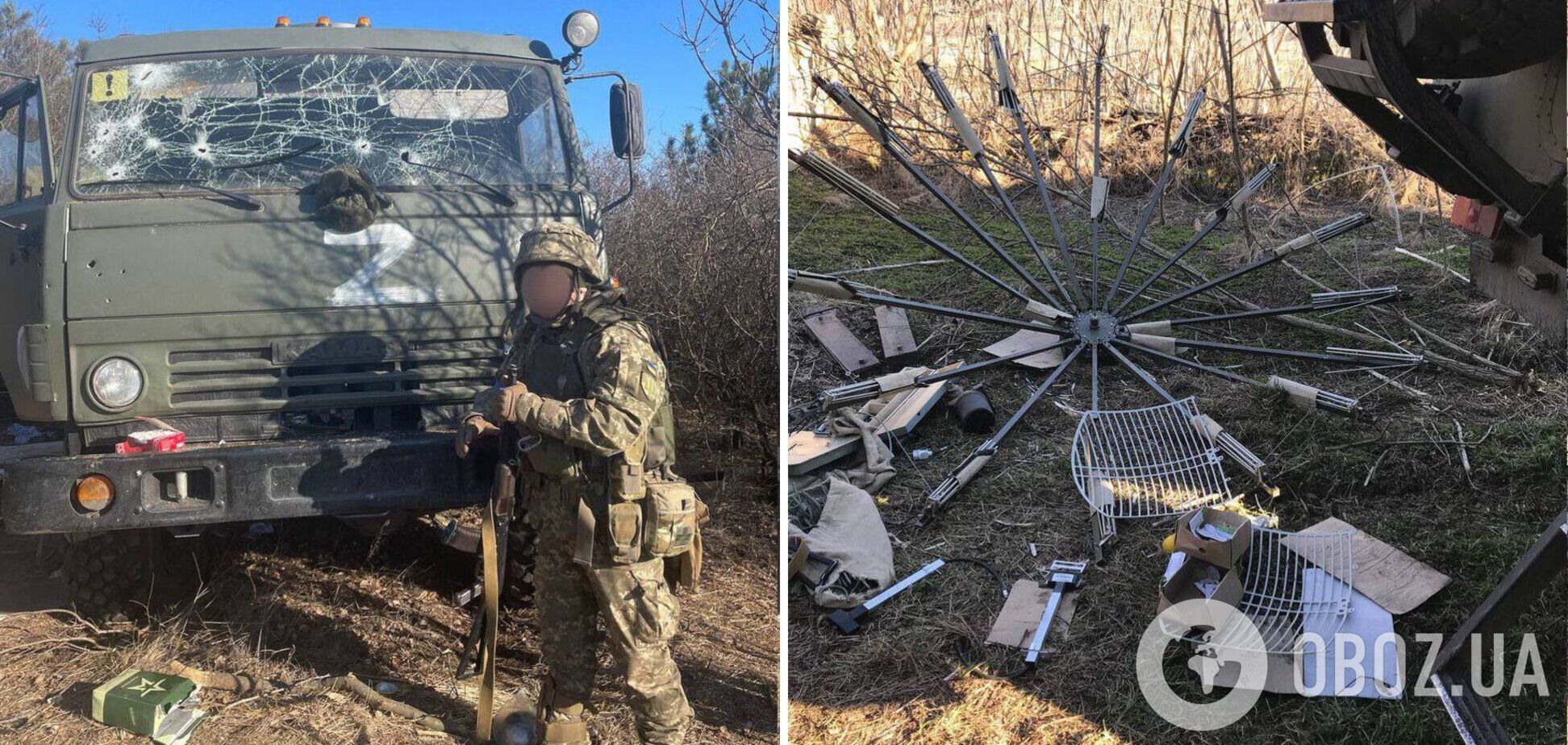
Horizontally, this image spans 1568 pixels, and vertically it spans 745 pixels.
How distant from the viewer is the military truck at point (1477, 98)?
3629mm

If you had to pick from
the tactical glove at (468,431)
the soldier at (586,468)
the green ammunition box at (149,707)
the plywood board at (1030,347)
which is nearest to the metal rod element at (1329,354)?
the plywood board at (1030,347)

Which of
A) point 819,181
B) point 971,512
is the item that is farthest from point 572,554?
point 819,181

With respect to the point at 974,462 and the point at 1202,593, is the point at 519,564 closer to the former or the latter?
the point at 974,462

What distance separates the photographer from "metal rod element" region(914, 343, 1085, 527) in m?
4.64

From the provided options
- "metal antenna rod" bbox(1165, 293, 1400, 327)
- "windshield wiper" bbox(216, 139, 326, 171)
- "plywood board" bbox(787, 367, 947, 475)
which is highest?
"windshield wiper" bbox(216, 139, 326, 171)

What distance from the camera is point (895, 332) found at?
20.7 ft

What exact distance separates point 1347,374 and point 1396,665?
2498 millimetres

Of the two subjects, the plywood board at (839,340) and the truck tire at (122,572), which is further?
the plywood board at (839,340)

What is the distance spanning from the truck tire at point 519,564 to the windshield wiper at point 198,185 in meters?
1.35

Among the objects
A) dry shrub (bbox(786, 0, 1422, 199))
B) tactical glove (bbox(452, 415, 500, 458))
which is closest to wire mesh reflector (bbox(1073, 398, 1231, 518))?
tactical glove (bbox(452, 415, 500, 458))

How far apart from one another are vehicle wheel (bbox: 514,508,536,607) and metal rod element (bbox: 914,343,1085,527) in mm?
1535

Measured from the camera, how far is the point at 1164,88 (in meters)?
9.12

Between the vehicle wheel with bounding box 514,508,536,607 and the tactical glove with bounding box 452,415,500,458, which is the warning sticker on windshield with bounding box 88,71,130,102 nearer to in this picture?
the tactical glove with bounding box 452,415,500,458

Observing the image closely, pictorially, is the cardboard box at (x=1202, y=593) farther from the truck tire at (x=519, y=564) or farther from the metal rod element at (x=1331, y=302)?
the truck tire at (x=519, y=564)
